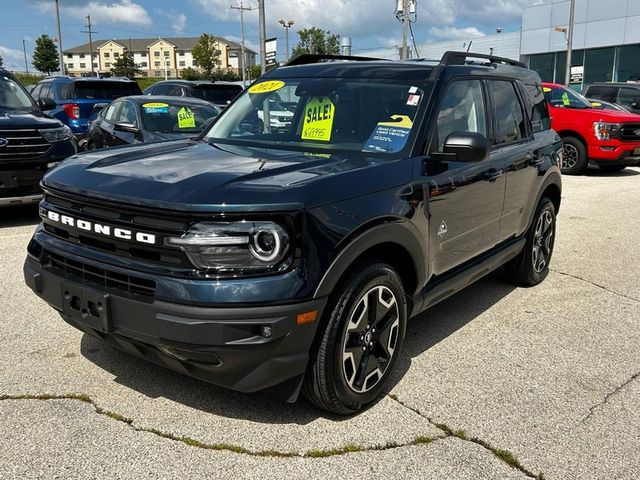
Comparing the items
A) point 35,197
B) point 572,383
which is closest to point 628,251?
point 572,383

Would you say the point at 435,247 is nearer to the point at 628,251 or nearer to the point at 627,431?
the point at 627,431

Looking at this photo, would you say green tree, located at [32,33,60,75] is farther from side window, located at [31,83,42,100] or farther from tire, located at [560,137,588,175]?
tire, located at [560,137,588,175]

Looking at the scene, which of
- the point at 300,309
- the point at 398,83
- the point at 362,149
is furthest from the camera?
the point at 398,83

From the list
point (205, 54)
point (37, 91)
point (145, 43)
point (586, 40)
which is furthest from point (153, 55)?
point (37, 91)

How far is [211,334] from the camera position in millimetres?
2549

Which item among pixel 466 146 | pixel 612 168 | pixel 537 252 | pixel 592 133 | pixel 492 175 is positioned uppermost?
pixel 466 146

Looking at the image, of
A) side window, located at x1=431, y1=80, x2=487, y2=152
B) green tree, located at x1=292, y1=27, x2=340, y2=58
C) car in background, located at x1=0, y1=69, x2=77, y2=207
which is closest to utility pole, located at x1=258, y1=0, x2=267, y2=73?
car in background, located at x1=0, y1=69, x2=77, y2=207

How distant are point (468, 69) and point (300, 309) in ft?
7.66

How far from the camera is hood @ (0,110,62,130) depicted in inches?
272

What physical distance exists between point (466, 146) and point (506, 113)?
1466 millimetres

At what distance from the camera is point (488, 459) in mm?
2828

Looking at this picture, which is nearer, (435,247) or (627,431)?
(627,431)

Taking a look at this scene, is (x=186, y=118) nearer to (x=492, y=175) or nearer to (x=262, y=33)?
(x=492, y=175)

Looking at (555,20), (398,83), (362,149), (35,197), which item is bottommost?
(35,197)
